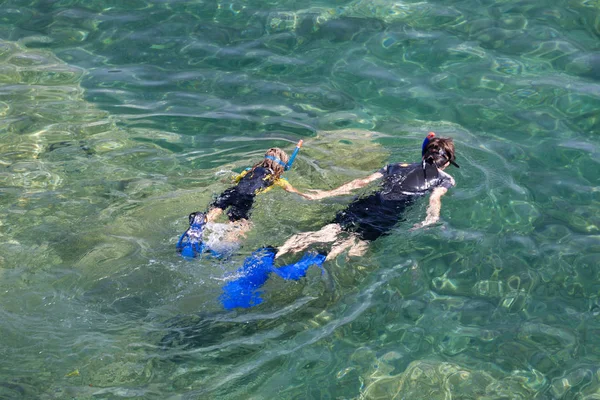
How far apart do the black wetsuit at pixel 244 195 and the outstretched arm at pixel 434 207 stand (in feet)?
4.65

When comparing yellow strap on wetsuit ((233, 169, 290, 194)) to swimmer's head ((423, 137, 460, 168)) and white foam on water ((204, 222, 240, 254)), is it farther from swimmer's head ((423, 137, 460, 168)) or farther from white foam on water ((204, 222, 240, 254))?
swimmer's head ((423, 137, 460, 168))

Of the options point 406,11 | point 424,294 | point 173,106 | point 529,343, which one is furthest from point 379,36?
point 529,343

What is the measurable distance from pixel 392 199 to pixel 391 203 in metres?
0.04

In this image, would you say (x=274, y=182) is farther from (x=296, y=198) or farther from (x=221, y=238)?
(x=221, y=238)

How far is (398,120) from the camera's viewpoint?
7898 mm

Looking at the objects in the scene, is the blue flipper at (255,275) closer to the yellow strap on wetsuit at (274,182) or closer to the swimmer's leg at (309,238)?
the swimmer's leg at (309,238)

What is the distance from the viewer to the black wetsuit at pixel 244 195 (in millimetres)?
6277

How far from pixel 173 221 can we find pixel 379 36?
4.17 metres

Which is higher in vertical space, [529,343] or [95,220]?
[95,220]

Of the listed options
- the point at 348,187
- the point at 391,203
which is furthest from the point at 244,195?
the point at 391,203

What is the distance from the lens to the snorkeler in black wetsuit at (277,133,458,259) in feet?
19.4

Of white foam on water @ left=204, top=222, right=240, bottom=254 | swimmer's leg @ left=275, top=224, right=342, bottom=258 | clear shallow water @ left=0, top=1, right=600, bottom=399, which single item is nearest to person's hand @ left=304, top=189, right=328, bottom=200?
clear shallow water @ left=0, top=1, right=600, bottom=399

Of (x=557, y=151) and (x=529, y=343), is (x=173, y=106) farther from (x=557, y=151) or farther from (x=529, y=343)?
(x=529, y=343)

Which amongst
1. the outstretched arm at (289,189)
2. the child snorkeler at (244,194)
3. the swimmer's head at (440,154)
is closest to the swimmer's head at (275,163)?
the child snorkeler at (244,194)
